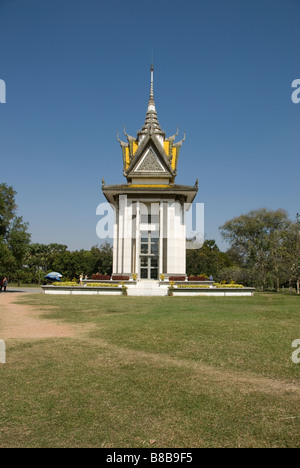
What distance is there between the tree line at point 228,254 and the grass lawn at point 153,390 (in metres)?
23.9

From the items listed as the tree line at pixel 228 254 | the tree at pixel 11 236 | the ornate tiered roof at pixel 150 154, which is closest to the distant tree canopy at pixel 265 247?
the tree line at pixel 228 254

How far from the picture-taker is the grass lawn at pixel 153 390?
14.6ft

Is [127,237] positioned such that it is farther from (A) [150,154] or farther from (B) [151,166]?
(A) [150,154]

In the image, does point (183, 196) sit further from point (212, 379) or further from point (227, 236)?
point (212, 379)

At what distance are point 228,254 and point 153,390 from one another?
182 ft

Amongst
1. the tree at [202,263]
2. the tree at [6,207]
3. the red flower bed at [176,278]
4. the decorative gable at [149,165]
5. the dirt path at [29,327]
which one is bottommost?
the dirt path at [29,327]

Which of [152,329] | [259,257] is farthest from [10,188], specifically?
[259,257]

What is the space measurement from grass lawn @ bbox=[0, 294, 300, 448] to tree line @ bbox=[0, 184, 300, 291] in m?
23.9

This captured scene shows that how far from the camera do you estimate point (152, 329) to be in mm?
10773

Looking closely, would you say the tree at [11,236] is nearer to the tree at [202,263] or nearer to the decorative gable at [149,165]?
the decorative gable at [149,165]

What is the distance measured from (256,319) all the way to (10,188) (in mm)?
27448

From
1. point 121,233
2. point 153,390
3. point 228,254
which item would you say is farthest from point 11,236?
point 228,254

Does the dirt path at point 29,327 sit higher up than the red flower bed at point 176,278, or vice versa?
the red flower bed at point 176,278
